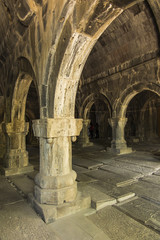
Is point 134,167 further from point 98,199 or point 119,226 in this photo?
point 119,226

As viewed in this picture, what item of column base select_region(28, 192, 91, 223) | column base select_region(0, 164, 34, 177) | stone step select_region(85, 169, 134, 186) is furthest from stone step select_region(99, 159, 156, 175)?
column base select_region(0, 164, 34, 177)

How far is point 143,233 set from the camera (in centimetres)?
221

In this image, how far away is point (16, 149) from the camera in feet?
16.5

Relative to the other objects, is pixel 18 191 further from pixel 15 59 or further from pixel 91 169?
pixel 15 59

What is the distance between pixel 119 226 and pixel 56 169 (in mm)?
1201

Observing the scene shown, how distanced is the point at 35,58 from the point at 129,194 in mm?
3058

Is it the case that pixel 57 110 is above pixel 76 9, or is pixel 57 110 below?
below

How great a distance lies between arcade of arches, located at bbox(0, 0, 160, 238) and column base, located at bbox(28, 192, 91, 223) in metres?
0.01

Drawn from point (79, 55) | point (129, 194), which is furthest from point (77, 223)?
point (79, 55)

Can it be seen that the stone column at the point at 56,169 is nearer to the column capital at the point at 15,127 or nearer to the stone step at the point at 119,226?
the stone step at the point at 119,226

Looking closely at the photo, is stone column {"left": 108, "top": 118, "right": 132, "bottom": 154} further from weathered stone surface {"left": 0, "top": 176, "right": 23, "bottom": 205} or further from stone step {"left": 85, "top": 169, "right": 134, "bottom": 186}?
weathered stone surface {"left": 0, "top": 176, "right": 23, "bottom": 205}

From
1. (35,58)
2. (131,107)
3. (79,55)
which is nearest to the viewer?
(79,55)

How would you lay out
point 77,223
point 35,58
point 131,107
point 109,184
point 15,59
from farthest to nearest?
point 131,107
point 15,59
point 109,184
point 35,58
point 77,223

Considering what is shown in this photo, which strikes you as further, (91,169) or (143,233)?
(91,169)
